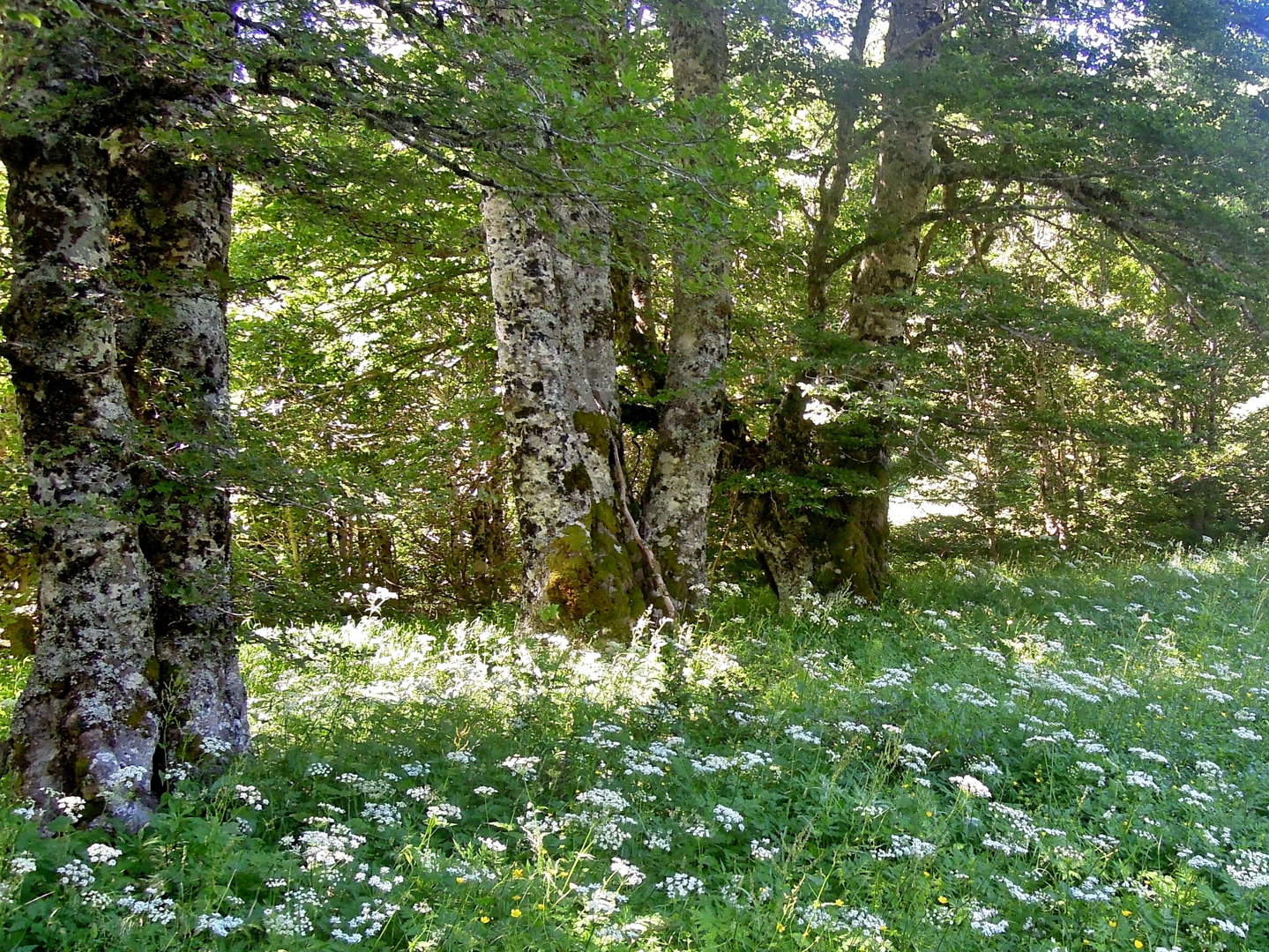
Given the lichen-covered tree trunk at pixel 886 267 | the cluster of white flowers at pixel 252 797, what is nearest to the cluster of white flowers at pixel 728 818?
the cluster of white flowers at pixel 252 797

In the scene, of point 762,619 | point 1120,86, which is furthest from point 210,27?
point 1120,86

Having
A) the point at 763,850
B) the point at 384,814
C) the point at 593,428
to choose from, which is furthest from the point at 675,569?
the point at 384,814

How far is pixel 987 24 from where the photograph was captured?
10.3 metres

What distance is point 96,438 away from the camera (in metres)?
3.62

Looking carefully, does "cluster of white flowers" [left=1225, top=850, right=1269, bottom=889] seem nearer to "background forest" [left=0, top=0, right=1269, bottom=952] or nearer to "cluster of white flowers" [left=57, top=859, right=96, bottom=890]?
"background forest" [left=0, top=0, right=1269, bottom=952]

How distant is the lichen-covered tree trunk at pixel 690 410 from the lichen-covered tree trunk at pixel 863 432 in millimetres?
1439

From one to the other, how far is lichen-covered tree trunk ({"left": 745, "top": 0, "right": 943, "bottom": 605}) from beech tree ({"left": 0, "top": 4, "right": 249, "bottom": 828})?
7.21 m

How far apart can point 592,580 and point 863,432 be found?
189 inches

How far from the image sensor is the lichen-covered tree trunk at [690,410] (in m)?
8.85

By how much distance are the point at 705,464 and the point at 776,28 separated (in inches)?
197

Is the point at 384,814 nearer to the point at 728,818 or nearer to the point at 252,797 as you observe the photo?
the point at 252,797

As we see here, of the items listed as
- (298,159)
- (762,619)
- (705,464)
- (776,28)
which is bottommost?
(762,619)

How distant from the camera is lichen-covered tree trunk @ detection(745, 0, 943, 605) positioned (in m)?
10.1

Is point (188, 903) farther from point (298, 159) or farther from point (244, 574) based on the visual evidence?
point (298, 159)
